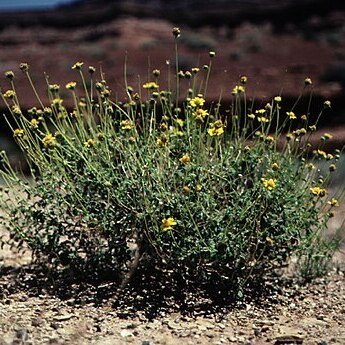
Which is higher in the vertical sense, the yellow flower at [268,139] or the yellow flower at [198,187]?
the yellow flower at [268,139]

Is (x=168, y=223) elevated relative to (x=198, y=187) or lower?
lower

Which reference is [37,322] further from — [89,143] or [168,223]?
[89,143]

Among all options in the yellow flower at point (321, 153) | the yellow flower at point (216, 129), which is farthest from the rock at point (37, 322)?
the yellow flower at point (321, 153)

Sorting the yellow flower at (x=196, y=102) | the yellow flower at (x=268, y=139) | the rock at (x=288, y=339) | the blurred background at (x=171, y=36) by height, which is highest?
the yellow flower at (x=196, y=102)

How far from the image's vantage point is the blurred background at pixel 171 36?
910 inches

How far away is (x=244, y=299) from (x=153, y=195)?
80cm

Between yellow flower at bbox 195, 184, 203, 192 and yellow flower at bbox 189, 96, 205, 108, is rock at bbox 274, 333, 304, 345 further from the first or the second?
yellow flower at bbox 189, 96, 205, 108

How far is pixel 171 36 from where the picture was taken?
31.3 m

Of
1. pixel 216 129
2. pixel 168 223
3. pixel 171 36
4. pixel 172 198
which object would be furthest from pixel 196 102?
pixel 171 36

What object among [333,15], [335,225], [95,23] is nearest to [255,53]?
[333,15]

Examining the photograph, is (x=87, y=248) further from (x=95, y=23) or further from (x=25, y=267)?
(x=95, y=23)

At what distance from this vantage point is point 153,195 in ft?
12.7

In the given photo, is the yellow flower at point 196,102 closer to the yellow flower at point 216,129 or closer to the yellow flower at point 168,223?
the yellow flower at point 216,129

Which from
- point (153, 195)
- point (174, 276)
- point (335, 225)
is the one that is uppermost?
point (153, 195)
